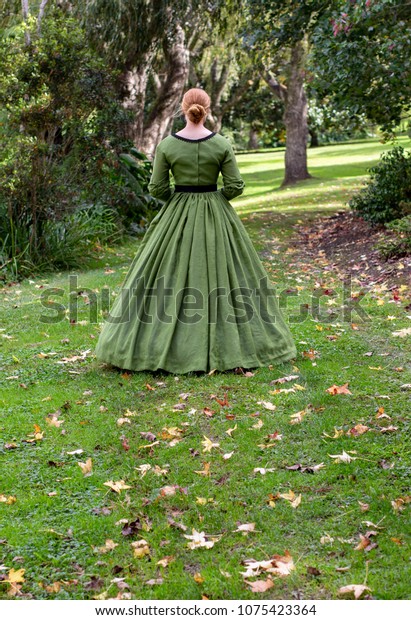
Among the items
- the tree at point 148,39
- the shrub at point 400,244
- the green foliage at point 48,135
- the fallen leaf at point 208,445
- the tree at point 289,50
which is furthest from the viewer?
the tree at point 148,39

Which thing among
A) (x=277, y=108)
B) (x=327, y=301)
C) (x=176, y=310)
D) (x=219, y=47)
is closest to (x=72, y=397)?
(x=176, y=310)

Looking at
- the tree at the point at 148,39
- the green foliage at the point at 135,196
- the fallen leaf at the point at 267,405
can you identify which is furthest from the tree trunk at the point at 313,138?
the fallen leaf at the point at 267,405

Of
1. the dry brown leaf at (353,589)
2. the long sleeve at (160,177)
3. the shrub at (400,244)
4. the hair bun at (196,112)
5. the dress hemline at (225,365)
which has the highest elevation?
the hair bun at (196,112)

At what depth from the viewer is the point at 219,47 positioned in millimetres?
21375

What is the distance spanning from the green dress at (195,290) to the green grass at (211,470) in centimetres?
18

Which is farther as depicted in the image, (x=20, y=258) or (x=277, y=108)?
(x=277, y=108)

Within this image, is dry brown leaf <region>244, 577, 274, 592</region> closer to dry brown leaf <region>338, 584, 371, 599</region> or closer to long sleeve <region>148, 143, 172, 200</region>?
dry brown leaf <region>338, 584, 371, 599</region>

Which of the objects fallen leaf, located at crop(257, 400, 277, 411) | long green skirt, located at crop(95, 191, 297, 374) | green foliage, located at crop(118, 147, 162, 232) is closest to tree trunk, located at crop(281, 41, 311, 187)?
green foliage, located at crop(118, 147, 162, 232)

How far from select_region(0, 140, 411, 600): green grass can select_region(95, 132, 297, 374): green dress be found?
0.60ft

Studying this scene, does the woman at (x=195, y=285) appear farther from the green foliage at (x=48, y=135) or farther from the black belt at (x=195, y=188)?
the green foliage at (x=48, y=135)

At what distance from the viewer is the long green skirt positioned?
5.99 m

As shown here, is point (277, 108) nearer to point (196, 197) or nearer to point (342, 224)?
point (342, 224)

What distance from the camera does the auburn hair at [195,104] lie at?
231 inches
